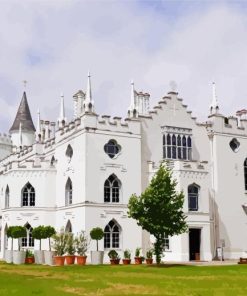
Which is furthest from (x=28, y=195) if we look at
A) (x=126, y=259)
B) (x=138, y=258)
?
(x=138, y=258)

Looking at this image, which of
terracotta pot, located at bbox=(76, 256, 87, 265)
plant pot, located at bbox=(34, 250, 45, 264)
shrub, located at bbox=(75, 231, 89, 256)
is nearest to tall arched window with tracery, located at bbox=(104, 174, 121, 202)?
shrub, located at bbox=(75, 231, 89, 256)

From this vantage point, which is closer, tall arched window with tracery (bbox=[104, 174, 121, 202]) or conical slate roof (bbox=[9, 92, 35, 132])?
A: tall arched window with tracery (bbox=[104, 174, 121, 202])

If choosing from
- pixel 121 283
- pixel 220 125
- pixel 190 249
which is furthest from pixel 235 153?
pixel 121 283

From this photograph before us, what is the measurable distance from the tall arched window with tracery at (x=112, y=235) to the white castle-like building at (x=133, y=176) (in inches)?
3.4

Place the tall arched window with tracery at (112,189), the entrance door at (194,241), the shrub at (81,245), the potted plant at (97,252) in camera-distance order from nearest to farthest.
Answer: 1. the potted plant at (97,252)
2. the shrub at (81,245)
3. the tall arched window with tracery at (112,189)
4. the entrance door at (194,241)

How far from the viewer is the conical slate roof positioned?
8022 cm

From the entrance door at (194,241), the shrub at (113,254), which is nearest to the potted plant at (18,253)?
the shrub at (113,254)

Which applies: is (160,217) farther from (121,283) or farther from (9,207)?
(9,207)

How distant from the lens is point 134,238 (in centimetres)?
4569

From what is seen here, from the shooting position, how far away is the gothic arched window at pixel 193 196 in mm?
46844

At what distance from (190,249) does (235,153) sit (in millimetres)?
11939

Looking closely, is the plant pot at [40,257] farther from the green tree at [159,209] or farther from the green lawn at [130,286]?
the green lawn at [130,286]

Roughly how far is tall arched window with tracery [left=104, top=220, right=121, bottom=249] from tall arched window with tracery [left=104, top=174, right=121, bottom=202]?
2082mm

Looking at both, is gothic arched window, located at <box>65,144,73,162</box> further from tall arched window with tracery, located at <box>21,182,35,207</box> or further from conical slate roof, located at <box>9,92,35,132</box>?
conical slate roof, located at <box>9,92,35,132</box>
